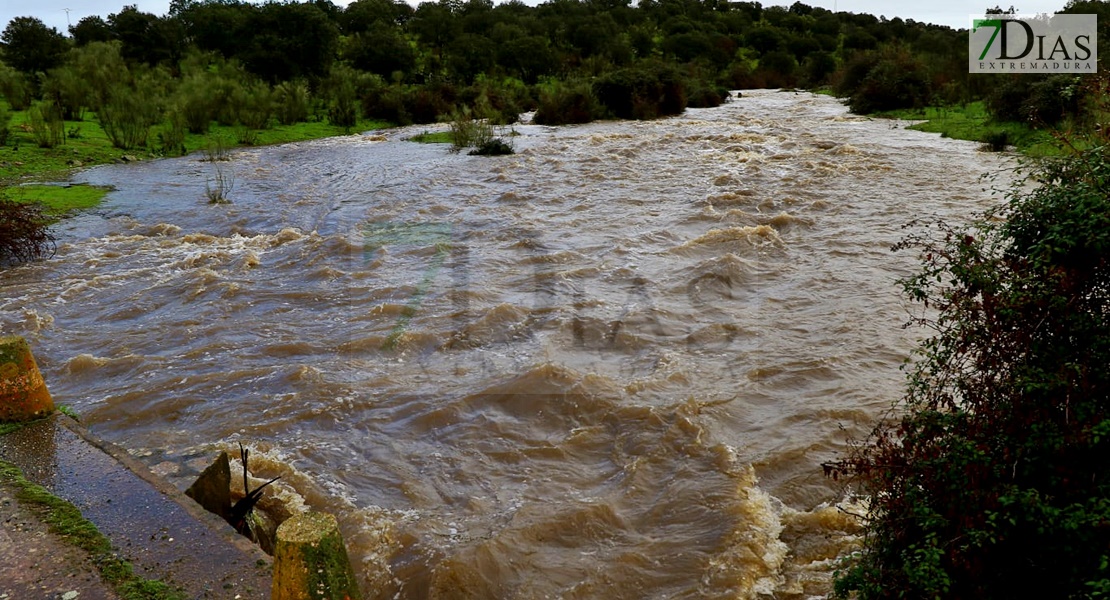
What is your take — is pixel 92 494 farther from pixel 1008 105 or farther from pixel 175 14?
pixel 175 14

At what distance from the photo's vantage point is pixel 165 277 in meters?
10.5

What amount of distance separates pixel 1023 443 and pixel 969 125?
21042mm

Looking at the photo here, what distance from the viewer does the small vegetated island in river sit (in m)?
3.08

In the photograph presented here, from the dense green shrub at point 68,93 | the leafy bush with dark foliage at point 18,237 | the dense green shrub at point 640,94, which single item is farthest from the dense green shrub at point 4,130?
the dense green shrub at point 640,94

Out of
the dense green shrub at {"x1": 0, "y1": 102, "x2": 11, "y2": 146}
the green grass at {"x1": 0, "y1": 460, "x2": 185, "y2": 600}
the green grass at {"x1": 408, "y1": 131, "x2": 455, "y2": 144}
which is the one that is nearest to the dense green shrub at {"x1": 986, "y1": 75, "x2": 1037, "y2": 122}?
the green grass at {"x1": 408, "y1": 131, "x2": 455, "y2": 144}

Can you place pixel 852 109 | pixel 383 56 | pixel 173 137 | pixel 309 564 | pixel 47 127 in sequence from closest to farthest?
1. pixel 309 564
2. pixel 47 127
3. pixel 173 137
4. pixel 852 109
5. pixel 383 56

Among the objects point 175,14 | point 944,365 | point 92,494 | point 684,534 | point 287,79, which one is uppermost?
point 175,14

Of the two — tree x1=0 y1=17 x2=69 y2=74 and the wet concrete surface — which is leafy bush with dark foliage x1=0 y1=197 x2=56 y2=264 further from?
tree x1=0 y1=17 x2=69 y2=74

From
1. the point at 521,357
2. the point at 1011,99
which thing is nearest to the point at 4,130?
the point at 521,357

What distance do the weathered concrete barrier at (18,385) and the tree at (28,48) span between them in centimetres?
2847

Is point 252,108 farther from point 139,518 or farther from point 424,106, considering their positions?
point 139,518

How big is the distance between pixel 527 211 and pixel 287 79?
75.0 feet

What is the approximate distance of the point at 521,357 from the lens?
7660mm

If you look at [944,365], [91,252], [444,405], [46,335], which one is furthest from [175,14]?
[944,365]
